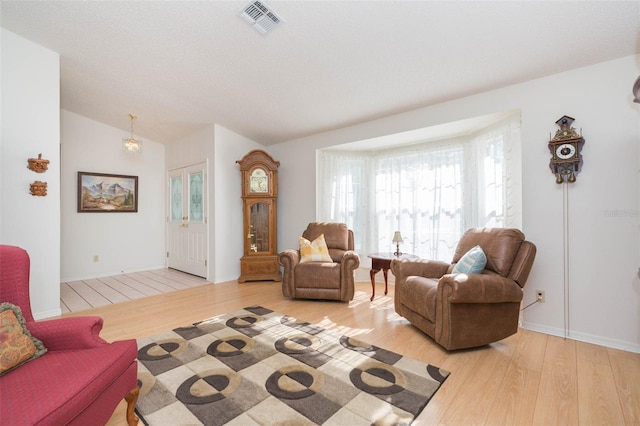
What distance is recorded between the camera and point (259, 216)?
184 inches

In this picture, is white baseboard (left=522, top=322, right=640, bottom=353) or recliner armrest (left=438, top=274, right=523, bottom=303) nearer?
recliner armrest (left=438, top=274, right=523, bottom=303)

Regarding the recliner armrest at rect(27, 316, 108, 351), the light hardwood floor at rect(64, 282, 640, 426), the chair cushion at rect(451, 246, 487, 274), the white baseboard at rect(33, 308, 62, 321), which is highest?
the chair cushion at rect(451, 246, 487, 274)

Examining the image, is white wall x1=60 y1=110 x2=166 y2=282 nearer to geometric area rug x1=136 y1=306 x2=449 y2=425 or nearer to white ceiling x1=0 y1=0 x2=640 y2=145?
white ceiling x1=0 y1=0 x2=640 y2=145

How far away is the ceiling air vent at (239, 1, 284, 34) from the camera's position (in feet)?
6.89

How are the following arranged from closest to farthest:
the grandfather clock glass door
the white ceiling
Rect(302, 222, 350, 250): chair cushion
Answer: the white ceiling → Rect(302, 222, 350, 250): chair cushion → the grandfather clock glass door

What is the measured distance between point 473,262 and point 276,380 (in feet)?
6.13

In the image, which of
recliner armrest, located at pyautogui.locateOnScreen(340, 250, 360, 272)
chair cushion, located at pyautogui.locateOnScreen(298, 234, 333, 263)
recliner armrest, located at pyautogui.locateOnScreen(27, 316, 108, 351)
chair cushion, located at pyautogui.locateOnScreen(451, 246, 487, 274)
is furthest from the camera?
chair cushion, located at pyautogui.locateOnScreen(298, 234, 333, 263)

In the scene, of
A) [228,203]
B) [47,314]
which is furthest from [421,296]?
[47,314]

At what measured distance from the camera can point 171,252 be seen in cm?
548

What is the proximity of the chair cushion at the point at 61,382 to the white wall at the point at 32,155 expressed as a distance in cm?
216

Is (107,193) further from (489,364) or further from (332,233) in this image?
(489,364)

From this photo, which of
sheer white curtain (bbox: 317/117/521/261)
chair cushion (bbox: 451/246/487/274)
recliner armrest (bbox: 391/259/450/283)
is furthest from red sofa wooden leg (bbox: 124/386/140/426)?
sheer white curtain (bbox: 317/117/521/261)

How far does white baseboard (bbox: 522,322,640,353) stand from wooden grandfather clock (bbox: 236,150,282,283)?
3.33 metres

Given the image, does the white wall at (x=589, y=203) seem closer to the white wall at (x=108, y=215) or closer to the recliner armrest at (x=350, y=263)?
the recliner armrest at (x=350, y=263)
